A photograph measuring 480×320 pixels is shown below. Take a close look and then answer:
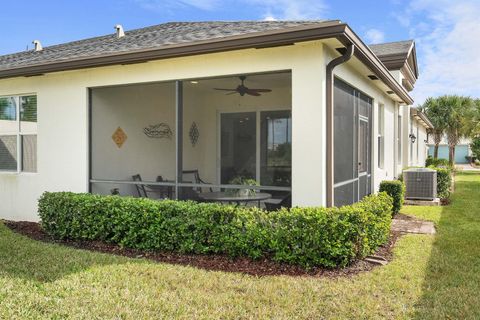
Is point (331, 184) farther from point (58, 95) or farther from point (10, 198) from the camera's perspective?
point (10, 198)

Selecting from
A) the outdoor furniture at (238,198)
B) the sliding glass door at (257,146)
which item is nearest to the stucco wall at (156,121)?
the sliding glass door at (257,146)

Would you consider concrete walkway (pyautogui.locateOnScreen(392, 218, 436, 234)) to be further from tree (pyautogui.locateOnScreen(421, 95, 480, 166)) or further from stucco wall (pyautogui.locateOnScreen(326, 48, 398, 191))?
tree (pyautogui.locateOnScreen(421, 95, 480, 166))

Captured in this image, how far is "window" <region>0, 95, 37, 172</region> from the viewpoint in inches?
347

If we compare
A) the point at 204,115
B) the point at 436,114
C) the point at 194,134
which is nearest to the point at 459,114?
the point at 436,114

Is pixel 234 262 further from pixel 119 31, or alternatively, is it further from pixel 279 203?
pixel 119 31

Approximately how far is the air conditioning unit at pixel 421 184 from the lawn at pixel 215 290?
239 inches

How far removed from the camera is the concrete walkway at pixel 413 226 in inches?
316

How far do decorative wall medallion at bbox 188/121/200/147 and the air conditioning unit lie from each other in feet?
20.5

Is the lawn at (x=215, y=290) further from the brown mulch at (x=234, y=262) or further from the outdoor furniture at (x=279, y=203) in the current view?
the outdoor furniture at (x=279, y=203)

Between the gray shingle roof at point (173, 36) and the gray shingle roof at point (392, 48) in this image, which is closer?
the gray shingle roof at point (173, 36)

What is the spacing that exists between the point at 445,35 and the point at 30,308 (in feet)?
61.5

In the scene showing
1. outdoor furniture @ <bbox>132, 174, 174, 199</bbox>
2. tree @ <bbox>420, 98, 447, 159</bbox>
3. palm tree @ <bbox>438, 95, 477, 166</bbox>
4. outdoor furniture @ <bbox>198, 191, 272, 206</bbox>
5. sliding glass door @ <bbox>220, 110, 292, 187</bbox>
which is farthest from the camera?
tree @ <bbox>420, 98, 447, 159</bbox>

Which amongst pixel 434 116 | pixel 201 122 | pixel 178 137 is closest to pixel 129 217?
pixel 178 137

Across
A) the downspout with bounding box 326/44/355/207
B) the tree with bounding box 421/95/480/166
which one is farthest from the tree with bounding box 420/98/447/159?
the downspout with bounding box 326/44/355/207
